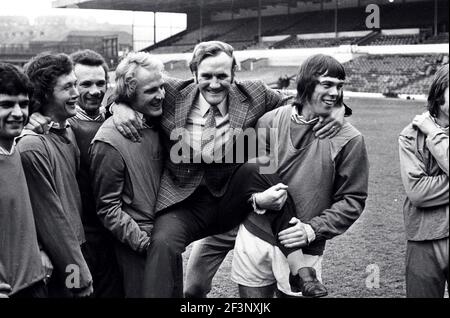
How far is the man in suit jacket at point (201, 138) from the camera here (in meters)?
3.33

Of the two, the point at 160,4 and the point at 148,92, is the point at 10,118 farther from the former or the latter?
the point at 160,4

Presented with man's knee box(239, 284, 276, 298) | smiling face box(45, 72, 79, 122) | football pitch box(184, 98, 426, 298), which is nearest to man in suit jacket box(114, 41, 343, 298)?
smiling face box(45, 72, 79, 122)

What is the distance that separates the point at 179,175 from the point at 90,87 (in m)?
0.86

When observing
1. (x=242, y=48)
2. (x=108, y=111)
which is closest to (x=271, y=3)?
(x=242, y=48)

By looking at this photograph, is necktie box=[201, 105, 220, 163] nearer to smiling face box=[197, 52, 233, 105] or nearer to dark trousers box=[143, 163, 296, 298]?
smiling face box=[197, 52, 233, 105]

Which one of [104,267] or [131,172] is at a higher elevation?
[131,172]

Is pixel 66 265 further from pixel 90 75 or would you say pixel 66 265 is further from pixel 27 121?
pixel 90 75

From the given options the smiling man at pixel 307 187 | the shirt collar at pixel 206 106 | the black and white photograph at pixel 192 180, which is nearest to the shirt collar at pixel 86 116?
the black and white photograph at pixel 192 180

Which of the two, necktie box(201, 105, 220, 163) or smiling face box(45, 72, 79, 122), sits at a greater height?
smiling face box(45, 72, 79, 122)

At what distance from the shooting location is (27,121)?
3070 mm

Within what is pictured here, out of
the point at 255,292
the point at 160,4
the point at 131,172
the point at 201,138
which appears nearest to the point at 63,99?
the point at 131,172

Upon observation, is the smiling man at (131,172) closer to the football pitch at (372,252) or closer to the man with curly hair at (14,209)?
the man with curly hair at (14,209)

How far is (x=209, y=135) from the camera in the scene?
11.2 ft

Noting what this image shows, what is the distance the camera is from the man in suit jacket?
3326 mm
